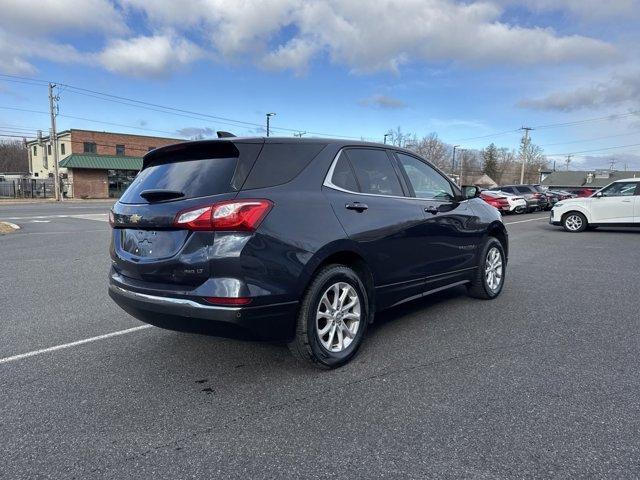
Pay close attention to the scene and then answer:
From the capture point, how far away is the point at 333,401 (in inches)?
125

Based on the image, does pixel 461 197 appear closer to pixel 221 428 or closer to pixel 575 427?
pixel 575 427

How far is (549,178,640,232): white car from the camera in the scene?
48.1ft

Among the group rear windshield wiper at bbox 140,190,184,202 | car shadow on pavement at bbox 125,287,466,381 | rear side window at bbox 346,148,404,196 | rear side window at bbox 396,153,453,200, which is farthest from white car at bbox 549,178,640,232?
rear windshield wiper at bbox 140,190,184,202

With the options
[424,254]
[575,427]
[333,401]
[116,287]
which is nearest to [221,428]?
[333,401]

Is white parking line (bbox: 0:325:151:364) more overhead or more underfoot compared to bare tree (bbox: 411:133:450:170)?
more underfoot

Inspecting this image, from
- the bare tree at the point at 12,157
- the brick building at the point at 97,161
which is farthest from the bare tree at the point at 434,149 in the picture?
the bare tree at the point at 12,157

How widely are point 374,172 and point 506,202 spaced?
2323 centimetres

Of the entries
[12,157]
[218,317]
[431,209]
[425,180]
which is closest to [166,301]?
[218,317]

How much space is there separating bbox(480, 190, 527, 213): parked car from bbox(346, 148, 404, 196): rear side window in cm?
2227

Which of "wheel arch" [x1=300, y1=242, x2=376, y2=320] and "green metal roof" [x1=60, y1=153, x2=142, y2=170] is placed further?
"green metal roof" [x1=60, y1=153, x2=142, y2=170]

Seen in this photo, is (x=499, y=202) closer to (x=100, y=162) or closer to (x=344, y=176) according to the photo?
(x=344, y=176)

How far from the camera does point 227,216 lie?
10.1 feet

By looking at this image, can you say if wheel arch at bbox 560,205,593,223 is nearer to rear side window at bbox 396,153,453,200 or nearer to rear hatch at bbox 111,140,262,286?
rear side window at bbox 396,153,453,200

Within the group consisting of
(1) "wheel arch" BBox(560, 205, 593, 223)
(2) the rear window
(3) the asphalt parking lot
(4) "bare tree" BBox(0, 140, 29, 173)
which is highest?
(4) "bare tree" BBox(0, 140, 29, 173)
